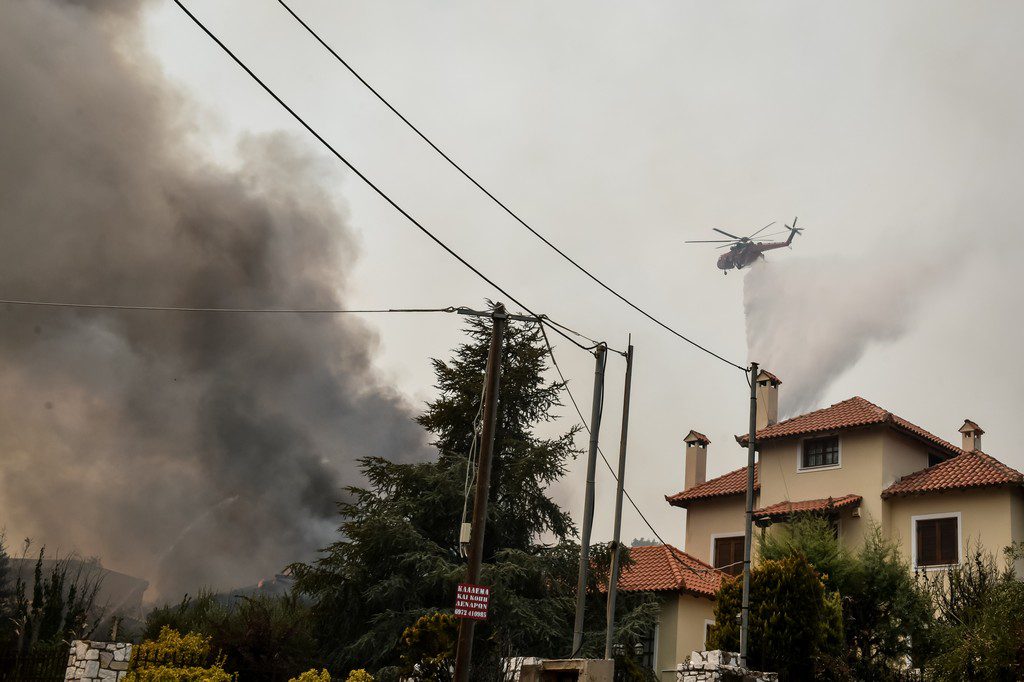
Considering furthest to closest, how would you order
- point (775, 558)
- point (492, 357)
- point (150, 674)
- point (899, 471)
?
point (899, 471)
point (775, 558)
point (150, 674)
point (492, 357)

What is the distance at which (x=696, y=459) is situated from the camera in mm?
40188

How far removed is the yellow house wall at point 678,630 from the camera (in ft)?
101

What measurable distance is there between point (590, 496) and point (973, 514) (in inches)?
630

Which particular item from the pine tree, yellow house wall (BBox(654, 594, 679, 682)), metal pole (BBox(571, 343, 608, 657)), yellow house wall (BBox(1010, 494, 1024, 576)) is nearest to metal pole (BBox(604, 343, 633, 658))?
metal pole (BBox(571, 343, 608, 657))

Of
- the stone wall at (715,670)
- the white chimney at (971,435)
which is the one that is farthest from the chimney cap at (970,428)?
the stone wall at (715,670)

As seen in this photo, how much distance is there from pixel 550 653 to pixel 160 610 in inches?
439

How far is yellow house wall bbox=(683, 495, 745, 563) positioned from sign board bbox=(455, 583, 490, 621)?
21520mm

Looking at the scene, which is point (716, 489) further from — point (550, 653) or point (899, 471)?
point (550, 653)

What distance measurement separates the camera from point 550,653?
2748 cm

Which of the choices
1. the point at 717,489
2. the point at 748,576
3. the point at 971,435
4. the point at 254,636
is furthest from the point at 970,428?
the point at 254,636

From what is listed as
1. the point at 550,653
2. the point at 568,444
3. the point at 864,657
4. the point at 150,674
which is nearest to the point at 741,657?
the point at 864,657

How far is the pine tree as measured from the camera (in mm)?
27078

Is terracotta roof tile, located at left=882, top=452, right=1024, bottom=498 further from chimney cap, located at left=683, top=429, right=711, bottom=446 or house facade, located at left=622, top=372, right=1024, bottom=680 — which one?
chimney cap, located at left=683, top=429, right=711, bottom=446

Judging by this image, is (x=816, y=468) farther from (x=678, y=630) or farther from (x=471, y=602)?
(x=471, y=602)
